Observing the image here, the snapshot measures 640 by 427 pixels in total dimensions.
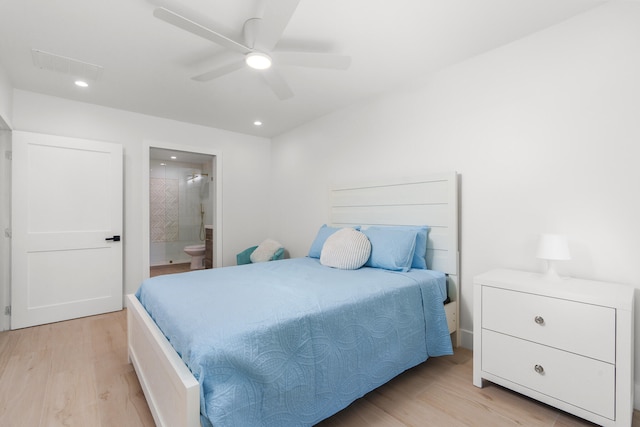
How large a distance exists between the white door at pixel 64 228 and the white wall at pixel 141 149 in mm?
192

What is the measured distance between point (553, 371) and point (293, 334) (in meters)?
1.47

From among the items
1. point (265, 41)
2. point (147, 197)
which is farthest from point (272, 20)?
point (147, 197)

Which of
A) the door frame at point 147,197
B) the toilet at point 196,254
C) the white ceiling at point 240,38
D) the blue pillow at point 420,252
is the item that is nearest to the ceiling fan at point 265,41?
the white ceiling at point 240,38

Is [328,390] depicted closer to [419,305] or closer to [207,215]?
[419,305]

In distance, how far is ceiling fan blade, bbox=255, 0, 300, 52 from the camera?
1.45m

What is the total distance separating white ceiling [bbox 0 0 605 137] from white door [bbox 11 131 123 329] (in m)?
0.67

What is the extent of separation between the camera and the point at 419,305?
6.81ft

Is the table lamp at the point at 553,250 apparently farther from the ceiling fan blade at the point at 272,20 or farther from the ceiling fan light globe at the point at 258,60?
the ceiling fan light globe at the point at 258,60

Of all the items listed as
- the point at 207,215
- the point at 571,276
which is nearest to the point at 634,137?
the point at 571,276

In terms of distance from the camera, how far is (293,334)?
1397 mm

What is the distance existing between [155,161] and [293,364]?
6.00 metres

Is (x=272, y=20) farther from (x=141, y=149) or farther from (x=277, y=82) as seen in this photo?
(x=141, y=149)

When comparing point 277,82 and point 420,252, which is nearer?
point 277,82

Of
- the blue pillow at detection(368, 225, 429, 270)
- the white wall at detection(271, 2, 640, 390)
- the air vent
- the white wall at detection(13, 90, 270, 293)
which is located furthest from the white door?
the blue pillow at detection(368, 225, 429, 270)
